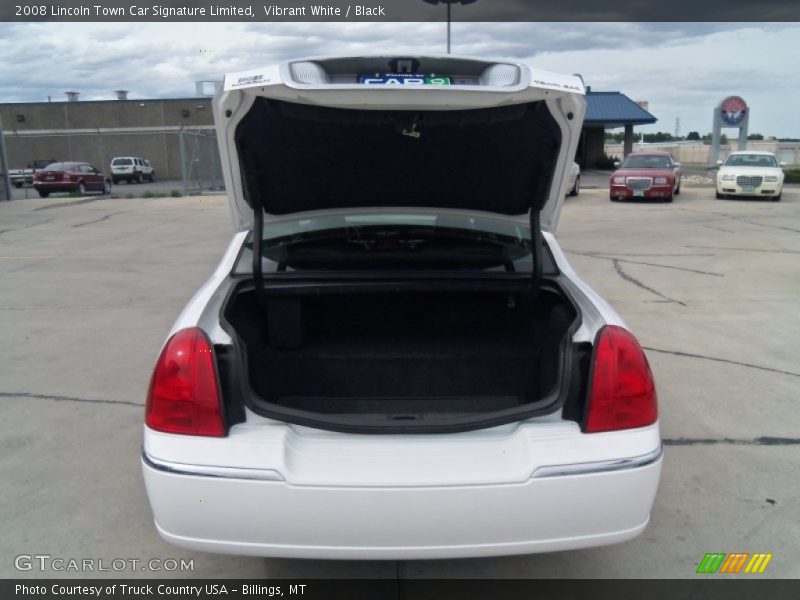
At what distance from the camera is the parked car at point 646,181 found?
757 inches

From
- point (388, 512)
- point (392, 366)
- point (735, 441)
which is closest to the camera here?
point (388, 512)

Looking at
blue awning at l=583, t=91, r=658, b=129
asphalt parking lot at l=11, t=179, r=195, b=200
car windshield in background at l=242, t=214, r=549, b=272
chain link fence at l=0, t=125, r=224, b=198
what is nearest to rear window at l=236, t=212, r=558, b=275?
car windshield in background at l=242, t=214, r=549, b=272

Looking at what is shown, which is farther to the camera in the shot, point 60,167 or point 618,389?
point 60,167

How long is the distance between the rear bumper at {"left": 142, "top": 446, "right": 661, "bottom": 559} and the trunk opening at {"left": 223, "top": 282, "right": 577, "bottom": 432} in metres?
0.72

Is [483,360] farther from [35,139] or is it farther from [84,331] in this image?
[35,139]

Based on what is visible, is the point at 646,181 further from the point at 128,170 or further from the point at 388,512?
the point at 128,170

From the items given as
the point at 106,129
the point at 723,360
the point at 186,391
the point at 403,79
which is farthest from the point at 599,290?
the point at 106,129

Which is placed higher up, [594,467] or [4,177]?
[594,467]

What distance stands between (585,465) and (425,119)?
1348 mm

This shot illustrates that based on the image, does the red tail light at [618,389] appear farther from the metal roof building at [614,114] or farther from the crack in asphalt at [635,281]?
the metal roof building at [614,114]

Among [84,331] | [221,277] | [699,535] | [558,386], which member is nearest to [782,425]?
[699,535]

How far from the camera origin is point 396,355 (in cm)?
319

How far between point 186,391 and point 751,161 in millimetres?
22973

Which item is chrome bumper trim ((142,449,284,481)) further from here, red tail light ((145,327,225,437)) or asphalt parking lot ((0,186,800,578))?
asphalt parking lot ((0,186,800,578))
